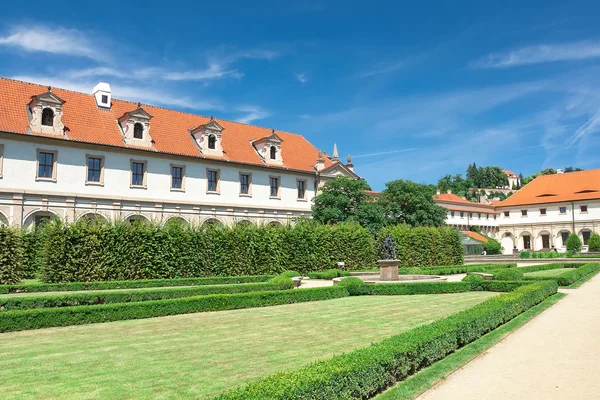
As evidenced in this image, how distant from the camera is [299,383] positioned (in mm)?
5680

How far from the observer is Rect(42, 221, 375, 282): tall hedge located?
80.2 ft

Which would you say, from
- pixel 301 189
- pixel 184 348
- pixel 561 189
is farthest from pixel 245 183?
pixel 561 189

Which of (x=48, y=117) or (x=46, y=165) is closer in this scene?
(x=46, y=165)

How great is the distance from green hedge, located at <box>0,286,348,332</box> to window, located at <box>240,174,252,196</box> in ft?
75.2

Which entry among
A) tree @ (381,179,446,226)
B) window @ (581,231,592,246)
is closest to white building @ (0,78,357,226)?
tree @ (381,179,446,226)

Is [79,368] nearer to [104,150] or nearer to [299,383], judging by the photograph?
[299,383]

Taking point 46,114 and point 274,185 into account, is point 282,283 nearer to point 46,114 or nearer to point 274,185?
point 46,114

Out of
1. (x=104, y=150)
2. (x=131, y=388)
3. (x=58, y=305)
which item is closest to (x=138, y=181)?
(x=104, y=150)

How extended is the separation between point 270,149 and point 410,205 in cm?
1525

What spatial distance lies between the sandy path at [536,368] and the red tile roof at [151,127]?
104ft

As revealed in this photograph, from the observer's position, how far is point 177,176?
38844mm

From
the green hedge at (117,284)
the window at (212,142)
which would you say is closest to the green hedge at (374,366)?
the green hedge at (117,284)

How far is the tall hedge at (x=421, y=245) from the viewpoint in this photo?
39656mm

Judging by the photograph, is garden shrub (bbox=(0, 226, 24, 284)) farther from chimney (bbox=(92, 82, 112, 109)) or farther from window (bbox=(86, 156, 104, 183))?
chimney (bbox=(92, 82, 112, 109))
